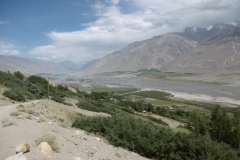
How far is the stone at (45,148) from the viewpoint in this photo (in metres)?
10.6

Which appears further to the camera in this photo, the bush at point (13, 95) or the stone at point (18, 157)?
the bush at point (13, 95)

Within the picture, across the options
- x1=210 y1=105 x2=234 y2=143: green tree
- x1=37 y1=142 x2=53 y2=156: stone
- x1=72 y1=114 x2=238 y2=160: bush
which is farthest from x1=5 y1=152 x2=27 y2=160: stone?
x1=210 y1=105 x2=234 y2=143: green tree

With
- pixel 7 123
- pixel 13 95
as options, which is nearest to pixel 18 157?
pixel 7 123

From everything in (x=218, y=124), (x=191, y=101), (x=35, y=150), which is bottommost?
(x=191, y=101)

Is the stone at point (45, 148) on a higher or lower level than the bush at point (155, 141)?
higher

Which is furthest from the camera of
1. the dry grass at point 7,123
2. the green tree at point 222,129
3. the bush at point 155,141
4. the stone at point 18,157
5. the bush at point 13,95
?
the bush at point 13,95

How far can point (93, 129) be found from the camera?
21.7m

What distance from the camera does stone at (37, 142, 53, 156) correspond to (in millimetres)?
10562

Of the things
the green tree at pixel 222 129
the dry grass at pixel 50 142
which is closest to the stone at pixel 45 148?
the dry grass at pixel 50 142

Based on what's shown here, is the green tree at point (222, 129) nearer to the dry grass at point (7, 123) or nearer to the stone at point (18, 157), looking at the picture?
the dry grass at point (7, 123)

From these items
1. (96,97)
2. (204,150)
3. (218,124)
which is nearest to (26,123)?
(204,150)

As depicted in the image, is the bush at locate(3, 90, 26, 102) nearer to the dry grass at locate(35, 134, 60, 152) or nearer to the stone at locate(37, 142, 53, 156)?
the dry grass at locate(35, 134, 60, 152)

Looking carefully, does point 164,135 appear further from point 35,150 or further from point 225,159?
point 35,150

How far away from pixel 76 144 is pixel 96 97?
66594 mm
